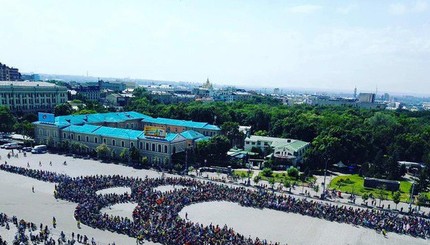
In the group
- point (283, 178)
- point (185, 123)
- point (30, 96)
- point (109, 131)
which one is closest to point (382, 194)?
point (283, 178)

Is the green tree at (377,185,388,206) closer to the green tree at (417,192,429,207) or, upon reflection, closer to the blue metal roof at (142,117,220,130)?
the green tree at (417,192,429,207)

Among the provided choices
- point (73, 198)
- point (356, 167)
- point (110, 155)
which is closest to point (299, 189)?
point (356, 167)

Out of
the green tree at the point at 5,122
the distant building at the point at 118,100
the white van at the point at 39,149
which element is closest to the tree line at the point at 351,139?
the white van at the point at 39,149

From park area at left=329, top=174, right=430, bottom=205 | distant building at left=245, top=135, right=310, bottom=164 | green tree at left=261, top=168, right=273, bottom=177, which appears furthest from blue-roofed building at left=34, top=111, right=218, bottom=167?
park area at left=329, top=174, right=430, bottom=205

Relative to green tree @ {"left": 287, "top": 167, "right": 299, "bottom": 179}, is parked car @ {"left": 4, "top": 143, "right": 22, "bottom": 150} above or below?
below

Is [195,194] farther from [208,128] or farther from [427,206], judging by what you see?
[208,128]
